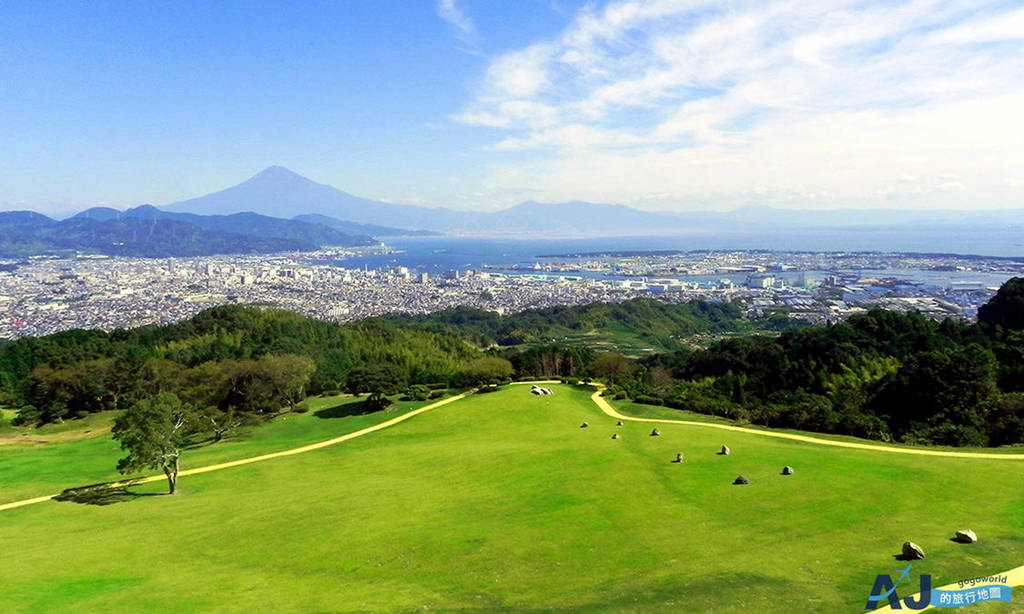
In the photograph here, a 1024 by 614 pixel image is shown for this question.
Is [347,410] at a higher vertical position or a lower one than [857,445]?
lower

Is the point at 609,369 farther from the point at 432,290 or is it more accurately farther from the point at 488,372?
the point at 432,290

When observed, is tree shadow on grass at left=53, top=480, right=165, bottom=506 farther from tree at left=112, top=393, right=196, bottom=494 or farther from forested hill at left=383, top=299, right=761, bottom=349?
forested hill at left=383, top=299, right=761, bottom=349

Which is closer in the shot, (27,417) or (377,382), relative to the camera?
(377,382)

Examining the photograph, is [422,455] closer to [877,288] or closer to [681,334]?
[681,334]

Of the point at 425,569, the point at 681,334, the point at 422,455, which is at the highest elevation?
the point at 425,569

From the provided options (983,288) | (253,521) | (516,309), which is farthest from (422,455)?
(983,288)

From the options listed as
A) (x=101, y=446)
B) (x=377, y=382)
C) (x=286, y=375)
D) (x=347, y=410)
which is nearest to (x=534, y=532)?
(x=377, y=382)
